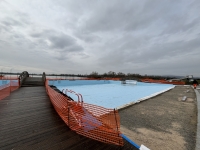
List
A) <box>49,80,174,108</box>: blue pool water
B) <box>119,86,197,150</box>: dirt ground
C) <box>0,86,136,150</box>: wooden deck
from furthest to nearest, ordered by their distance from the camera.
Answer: <box>49,80,174,108</box>: blue pool water → <box>119,86,197,150</box>: dirt ground → <box>0,86,136,150</box>: wooden deck

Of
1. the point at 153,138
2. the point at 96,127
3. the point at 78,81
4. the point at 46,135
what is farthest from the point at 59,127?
the point at 78,81

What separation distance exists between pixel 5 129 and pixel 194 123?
5.69 m

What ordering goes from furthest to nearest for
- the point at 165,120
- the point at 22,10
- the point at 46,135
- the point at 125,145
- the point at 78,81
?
1. the point at 78,81
2. the point at 22,10
3. the point at 165,120
4. the point at 46,135
5. the point at 125,145

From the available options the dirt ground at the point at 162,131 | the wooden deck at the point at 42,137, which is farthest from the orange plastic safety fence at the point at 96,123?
the dirt ground at the point at 162,131

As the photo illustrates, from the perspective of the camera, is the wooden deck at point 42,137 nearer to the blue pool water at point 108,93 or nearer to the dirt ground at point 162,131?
the dirt ground at point 162,131

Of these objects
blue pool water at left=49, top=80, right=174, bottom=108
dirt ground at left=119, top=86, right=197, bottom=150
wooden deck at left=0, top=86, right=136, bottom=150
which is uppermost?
wooden deck at left=0, top=86, right=136, bottom=150

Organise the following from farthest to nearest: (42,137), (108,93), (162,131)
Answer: (108,93) < (162,131) < (42,137)

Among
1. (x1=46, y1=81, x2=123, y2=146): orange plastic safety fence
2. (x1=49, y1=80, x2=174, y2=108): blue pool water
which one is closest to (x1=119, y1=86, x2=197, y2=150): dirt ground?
(x1=46, y1=81, x2=123, y2=146): orange plastic safety fence

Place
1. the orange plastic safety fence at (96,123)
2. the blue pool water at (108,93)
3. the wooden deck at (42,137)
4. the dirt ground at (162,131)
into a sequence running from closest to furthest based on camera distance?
the wooden deck at (42,137) < the orange plastic safety fence at (96,123) < the dirt ground at (162,131) < the blue pool water at (108,93)

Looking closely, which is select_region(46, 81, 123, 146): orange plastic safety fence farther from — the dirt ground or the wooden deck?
the dirt ground

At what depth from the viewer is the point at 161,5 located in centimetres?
701

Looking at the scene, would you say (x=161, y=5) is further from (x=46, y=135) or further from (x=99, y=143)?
(x=46, y=135)

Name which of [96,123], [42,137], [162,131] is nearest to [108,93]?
[162,131]

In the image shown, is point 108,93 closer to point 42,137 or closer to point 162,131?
point 162,131
